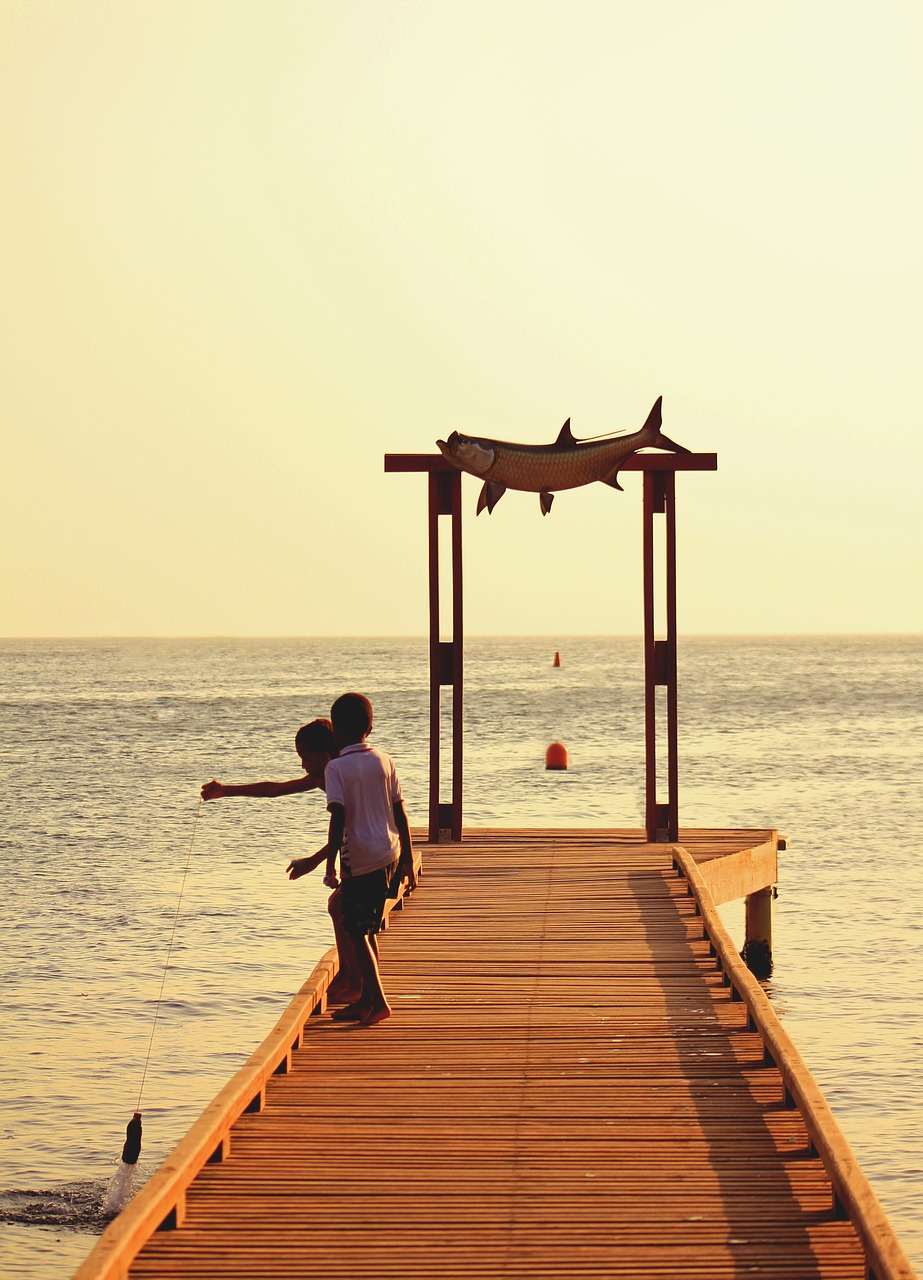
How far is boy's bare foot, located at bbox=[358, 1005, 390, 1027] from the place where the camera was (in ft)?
26.8

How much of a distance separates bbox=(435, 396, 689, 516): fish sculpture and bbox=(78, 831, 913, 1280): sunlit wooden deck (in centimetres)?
441

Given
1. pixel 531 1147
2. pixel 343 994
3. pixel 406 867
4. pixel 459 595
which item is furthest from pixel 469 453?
pixel 531 1147

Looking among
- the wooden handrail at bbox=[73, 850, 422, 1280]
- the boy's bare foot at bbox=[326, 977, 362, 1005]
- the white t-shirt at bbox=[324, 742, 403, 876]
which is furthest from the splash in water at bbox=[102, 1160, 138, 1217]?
the white t-shirt at bbox=[324, 742, 403, 876]

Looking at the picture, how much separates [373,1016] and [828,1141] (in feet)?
10.1

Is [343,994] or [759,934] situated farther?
[759,934]

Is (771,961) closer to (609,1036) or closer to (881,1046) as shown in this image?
(881,1046)

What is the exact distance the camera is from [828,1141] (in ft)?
18.6

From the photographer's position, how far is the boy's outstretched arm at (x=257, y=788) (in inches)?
300

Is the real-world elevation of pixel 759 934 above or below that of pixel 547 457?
below

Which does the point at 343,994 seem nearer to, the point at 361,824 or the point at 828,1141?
the point at 361,824

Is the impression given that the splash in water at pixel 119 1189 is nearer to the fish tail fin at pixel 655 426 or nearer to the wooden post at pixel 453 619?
the wooden post at pixel 453 619

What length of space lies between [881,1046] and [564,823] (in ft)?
52.8

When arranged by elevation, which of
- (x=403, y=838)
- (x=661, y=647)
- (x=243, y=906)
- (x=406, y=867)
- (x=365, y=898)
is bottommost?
(x=243, y=906)

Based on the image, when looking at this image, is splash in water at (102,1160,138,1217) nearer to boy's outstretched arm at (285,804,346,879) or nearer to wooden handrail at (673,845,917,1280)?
boy's outstretched arm at (285,804,346,879)
